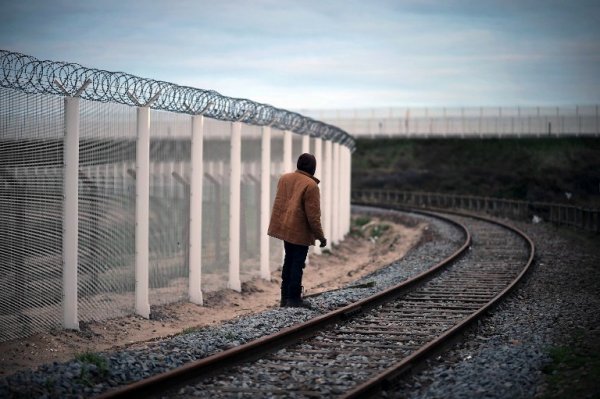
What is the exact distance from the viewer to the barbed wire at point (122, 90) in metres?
12.1

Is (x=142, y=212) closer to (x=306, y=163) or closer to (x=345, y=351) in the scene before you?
(x=306, y=163)

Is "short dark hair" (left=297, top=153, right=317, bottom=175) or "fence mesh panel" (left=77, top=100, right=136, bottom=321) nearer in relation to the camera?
"short dark hair" (left=297, top=153, right=317, bottom=175)

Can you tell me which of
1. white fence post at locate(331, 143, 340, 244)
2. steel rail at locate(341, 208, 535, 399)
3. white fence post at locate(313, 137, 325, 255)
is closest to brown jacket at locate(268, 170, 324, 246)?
steel rail at locate(341, 208, 535, 399)

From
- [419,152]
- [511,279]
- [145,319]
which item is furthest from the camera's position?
[419,152]

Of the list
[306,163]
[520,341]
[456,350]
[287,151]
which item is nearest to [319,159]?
[287,151]

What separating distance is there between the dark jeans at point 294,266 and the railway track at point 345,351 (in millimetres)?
991

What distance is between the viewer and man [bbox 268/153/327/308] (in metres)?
13.0

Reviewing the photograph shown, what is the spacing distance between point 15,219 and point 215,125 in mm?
6633

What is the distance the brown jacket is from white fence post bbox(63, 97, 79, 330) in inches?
110

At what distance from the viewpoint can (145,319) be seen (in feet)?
48.3

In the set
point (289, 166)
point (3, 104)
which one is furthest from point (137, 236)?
point (289, 166)

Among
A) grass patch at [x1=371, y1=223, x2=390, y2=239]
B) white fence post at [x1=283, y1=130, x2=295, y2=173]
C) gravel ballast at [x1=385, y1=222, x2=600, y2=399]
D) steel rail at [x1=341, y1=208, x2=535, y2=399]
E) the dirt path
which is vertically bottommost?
the dirt path

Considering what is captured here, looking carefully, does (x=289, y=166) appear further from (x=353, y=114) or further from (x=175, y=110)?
(x=353, y=114)

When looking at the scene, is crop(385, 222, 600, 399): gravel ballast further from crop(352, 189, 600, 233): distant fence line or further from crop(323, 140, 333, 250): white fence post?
crop(352, 189, 600, 233): distant fence line
